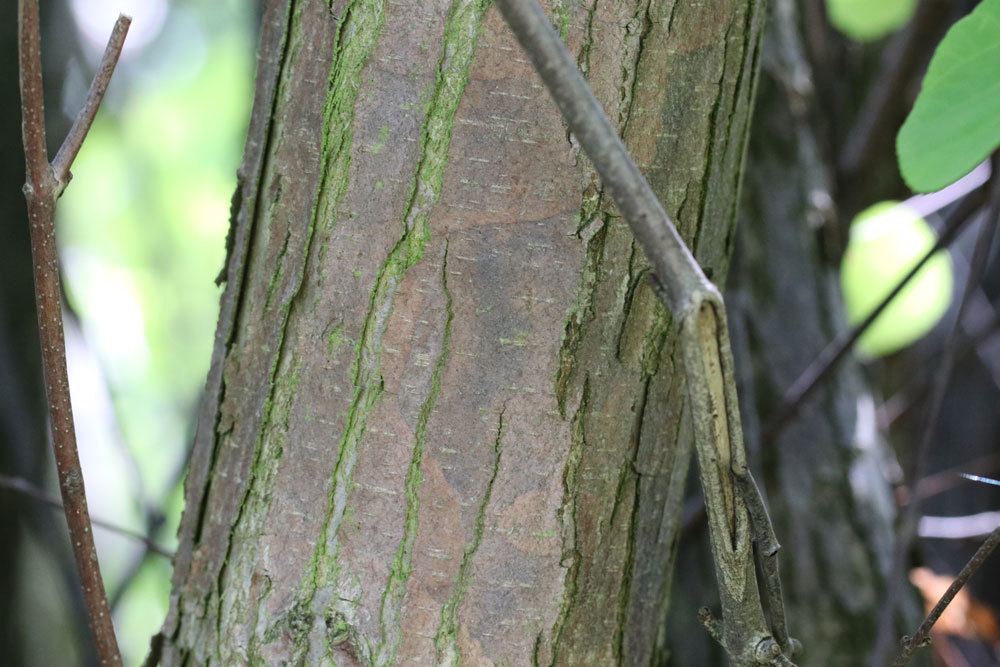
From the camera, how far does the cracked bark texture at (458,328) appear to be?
573mm

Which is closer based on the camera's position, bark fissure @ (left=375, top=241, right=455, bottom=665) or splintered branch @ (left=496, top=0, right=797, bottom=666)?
splintered branch @ (left=496, top=0, right=797, bottom=666)

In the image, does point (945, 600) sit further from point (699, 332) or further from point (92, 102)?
point (92, 102)

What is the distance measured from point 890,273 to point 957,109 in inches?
39.9

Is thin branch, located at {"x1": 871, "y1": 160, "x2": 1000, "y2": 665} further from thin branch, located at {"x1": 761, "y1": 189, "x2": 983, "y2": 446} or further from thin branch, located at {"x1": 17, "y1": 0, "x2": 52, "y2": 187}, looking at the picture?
thin branch, located at {"x1": 17, "y1": 0, "x2": 52, "y2": 187}

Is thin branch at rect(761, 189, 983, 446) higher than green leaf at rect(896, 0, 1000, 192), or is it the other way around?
thin branch at rect(761, 189, 983, 446)

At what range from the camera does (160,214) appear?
94.0 inches

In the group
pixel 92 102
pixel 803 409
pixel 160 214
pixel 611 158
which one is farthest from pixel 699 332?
pixel 160 214

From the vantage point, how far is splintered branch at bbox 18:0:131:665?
514mm

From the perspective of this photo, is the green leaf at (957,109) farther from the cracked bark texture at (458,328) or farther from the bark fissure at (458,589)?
the bark fissure at (458,589)

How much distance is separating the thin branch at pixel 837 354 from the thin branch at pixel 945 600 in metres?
0.50

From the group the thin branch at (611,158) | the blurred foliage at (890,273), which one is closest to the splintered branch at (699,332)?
the thin branch at (611,158)

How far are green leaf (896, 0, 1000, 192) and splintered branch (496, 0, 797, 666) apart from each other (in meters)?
0.21

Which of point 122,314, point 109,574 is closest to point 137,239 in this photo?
point 122,314

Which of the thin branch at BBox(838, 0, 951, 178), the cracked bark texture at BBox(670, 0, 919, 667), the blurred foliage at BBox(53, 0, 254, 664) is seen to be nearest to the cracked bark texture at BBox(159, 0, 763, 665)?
the cracked bark texture at BBox(670, 0, 919, 667)
